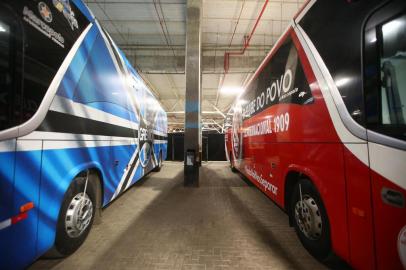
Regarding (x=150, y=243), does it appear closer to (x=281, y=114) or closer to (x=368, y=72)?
(x=281, y=114)

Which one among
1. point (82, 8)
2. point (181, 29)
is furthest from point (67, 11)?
point (181, 29)

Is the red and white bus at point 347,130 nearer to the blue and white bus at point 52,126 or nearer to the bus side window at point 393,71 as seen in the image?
the bus side window at point 393,71

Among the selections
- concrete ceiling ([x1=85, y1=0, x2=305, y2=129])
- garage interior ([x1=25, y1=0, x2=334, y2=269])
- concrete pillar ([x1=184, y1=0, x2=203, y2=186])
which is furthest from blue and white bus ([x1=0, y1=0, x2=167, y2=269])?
concrete ceiling ([x1=85, y1=0, x2=305, y2=129])

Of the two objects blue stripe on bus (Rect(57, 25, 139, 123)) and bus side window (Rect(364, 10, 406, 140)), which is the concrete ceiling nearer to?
blue stripe on bus (Rect(57, 25, 139, 123))

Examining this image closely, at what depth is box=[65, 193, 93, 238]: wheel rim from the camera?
6.54ft

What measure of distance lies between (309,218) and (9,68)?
2.95 metres

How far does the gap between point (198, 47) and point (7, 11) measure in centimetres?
482

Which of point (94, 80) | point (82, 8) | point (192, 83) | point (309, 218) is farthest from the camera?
point (192, 83)

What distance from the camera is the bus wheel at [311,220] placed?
1885mm

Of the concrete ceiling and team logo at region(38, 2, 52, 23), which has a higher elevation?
the concrete ceiling

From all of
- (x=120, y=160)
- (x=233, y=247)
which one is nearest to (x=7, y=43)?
(x=120, y=160)

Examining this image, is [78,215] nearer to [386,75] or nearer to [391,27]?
[386,75]

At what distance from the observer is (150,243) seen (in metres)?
2.32

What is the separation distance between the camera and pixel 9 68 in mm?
1331
